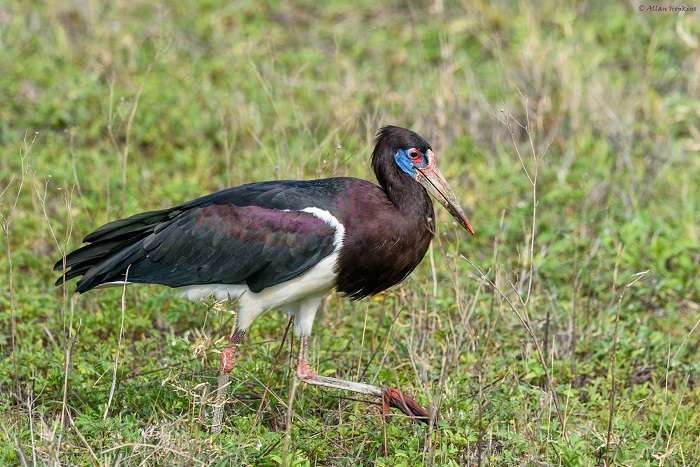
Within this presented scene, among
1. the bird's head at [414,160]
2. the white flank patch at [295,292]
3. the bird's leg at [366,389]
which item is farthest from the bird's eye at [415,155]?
the bird's leg at [366,389]

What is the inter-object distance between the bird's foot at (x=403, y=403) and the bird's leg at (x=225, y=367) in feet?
2.29

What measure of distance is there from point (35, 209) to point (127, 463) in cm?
294

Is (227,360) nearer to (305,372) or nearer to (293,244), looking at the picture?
(305,372)

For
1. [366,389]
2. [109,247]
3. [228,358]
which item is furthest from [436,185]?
[109,247]

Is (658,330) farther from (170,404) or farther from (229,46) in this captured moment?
(229,46)

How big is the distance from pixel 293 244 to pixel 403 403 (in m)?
0.85

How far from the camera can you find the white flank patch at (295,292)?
483cm

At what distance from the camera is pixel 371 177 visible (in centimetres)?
631

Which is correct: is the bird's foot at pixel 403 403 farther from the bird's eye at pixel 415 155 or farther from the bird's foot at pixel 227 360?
the bird's eye at pixel 415 155

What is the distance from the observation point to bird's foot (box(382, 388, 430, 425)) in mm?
4694

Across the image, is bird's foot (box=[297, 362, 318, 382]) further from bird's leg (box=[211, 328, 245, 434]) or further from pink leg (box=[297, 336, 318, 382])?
bird's leg (box=[211, 328, 245, 434])

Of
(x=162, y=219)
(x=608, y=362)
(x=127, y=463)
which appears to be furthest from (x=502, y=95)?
(x=127, y=463)

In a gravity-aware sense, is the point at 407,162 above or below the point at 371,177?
above

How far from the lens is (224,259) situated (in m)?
5.04
